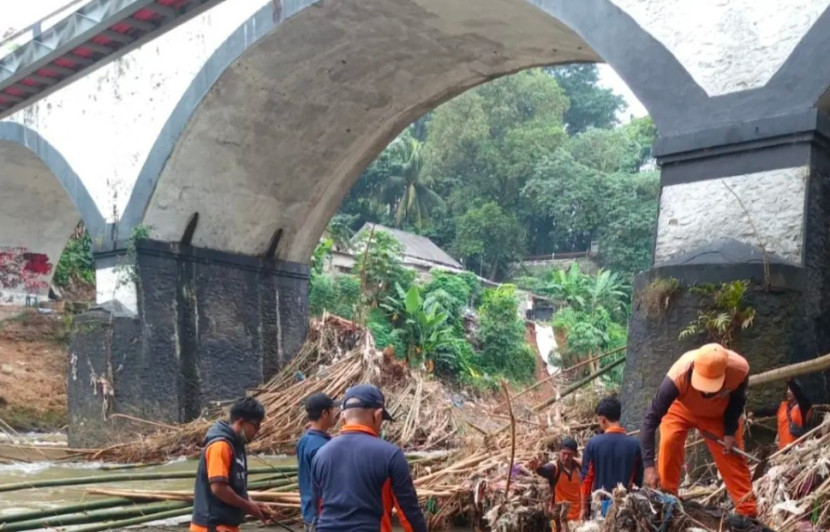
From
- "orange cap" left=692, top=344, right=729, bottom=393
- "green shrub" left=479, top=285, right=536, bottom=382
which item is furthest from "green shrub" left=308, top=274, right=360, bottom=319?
"orange cap" left=692, top=344, right=729, bottom=393

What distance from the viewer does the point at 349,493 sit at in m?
3.41

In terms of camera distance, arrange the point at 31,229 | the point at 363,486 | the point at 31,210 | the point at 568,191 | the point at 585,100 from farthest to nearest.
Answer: the point at 585,100
the point at 568,191
the point at 31,229
the point at 31,210
the point at 363,486

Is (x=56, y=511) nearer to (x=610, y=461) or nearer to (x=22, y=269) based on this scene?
(x=610, y=461)

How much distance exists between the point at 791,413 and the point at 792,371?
0.42 meters

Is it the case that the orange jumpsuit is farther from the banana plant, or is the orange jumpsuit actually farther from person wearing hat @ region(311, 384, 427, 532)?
the banana plant

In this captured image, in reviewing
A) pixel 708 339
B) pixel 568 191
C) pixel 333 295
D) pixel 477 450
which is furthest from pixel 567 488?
pixel 568 191

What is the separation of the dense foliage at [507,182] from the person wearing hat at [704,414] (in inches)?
1178

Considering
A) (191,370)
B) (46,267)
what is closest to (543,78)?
(46,267)

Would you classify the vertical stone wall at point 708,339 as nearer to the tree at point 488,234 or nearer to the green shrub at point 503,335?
the green shrub at point 503,335

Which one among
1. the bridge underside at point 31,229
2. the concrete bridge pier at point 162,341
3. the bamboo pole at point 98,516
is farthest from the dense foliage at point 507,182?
the bamboo pole at point 98,516

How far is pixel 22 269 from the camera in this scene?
1659 centimetres

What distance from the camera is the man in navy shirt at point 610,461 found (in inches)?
196

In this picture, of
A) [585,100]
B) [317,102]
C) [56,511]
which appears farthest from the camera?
[585,100]

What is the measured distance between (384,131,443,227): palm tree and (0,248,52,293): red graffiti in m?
21.0
